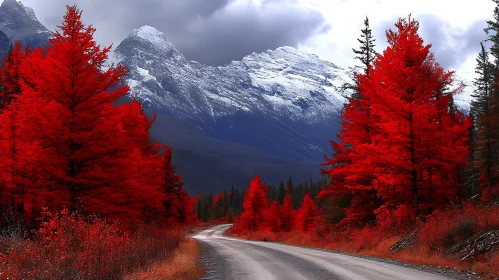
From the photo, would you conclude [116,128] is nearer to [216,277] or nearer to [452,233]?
[216,277]

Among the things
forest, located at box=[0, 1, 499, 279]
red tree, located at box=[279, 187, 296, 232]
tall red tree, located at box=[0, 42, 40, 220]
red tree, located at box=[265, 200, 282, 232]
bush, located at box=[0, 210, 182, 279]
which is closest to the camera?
bush, located at box=[0, 210, 182, 279]

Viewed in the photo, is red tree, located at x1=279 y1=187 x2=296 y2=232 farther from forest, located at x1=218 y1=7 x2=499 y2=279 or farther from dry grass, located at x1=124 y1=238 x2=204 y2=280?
dry grass, located at x1=124 y1=238 x2=204 y2=280

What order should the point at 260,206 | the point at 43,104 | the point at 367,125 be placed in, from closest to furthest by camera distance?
the point at 43,104 < the point at 367,125 < the point at 260,206

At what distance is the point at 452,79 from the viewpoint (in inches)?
819

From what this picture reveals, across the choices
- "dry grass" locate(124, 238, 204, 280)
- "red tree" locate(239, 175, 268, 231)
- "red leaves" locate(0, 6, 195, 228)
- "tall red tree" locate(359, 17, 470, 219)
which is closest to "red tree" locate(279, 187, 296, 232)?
"red tree" locate(239, 175, 268, 231)

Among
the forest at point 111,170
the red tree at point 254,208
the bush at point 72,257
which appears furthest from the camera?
the red tree at point 254,208

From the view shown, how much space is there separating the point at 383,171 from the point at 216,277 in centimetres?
1244

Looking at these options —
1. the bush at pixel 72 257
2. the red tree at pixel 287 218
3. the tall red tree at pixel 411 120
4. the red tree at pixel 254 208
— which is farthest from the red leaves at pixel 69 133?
the red tree at pixel 287 218

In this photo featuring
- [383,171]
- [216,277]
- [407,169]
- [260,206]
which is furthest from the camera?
[260,206]

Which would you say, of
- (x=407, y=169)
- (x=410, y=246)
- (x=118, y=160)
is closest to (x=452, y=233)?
(x=410, y=246)

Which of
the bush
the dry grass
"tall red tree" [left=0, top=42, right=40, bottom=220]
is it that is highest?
"tall red tree" [left=0, top=42, right=40, bottom=220]

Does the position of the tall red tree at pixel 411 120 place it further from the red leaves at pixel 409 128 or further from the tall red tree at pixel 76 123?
the tall red tree at pixel 76 123

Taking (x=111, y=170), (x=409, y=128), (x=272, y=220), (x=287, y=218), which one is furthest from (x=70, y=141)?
(x=287, y=218)

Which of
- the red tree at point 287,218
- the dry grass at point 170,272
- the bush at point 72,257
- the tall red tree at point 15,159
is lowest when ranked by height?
the red tree at point 287,218
